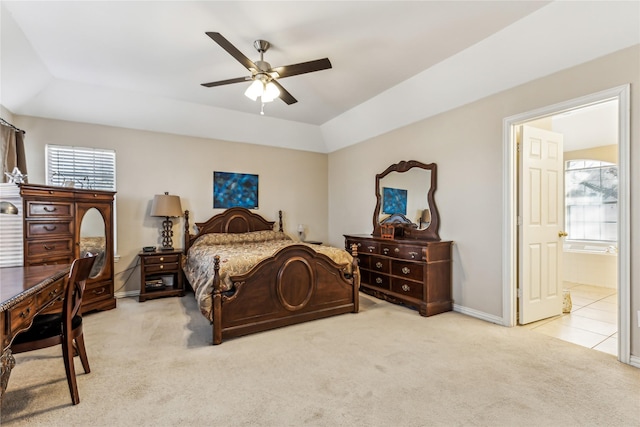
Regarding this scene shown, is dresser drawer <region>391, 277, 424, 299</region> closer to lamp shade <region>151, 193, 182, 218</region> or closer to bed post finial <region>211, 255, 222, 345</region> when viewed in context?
bed post finial <region>211, 255, 222, 345</region>

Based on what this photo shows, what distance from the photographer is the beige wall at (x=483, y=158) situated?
96.4 inches

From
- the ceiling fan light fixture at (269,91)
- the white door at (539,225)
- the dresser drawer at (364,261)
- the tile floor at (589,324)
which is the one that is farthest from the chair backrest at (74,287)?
the tile floor at (589,324)

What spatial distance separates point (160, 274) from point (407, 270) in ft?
12.1

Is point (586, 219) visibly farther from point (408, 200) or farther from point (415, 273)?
point (415, 273)

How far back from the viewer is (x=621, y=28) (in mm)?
2379

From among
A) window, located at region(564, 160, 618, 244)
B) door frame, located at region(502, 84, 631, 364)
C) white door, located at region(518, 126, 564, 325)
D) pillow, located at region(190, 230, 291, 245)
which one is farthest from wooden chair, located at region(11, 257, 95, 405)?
window, located at region(564, 160, 618, 244)

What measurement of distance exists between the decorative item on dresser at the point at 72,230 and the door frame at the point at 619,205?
14.3 ft

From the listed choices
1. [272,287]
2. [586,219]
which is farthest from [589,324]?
[272,287]

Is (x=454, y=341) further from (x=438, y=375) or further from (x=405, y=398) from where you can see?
(x=405, y=398)

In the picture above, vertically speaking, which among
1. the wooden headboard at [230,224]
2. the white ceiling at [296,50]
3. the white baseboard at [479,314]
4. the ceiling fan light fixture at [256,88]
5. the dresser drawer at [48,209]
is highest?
the white ceiling at [296,50]

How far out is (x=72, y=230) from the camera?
12.2 ft

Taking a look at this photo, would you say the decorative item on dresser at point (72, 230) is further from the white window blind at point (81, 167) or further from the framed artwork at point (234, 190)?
the framed artwork at point (234, 190)

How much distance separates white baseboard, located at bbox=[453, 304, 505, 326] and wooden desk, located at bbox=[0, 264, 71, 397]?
4.03m

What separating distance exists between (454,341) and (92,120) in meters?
5.57
